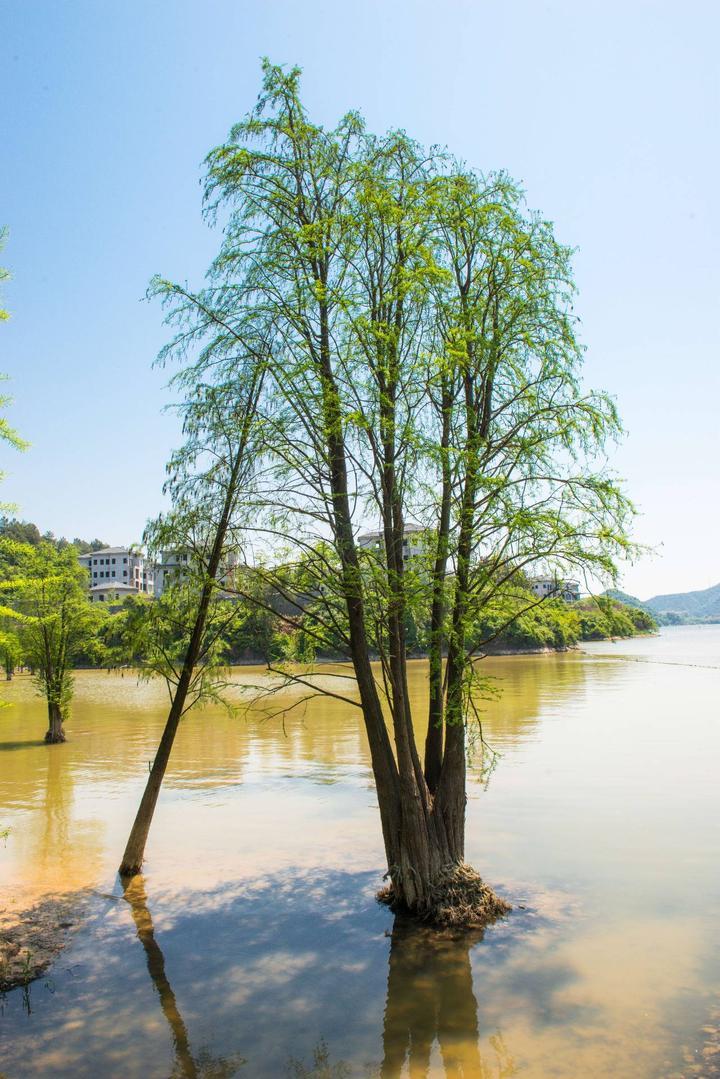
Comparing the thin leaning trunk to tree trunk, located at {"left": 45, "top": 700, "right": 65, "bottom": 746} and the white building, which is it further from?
tree trunk, located at {"left": 45, "top": 700, "right": 65, "bottom": 746}

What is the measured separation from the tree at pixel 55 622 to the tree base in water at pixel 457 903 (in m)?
20.5

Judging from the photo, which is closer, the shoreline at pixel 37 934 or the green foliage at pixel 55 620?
the shoreline at pixel 37 934

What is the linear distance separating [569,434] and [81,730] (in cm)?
2874

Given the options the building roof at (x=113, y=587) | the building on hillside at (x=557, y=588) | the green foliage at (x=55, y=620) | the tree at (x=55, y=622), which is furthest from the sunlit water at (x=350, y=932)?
the building roof at (x=113, y=587)

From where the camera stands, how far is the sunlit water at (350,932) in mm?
7668

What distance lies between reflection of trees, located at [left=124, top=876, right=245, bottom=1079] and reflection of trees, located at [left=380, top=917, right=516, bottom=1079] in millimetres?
1519

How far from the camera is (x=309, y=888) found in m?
12.8

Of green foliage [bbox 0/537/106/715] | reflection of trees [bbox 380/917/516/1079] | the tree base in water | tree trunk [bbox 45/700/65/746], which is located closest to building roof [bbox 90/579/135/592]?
tree trunk [bbox 45/700/65/746]

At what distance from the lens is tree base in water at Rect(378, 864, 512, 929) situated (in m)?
10.5

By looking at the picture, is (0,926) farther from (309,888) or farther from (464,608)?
(464,608)

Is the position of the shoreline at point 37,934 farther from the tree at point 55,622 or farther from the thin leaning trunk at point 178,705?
the tree at point 55,622

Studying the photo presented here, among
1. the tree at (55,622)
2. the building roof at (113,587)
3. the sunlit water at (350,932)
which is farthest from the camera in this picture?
the building roof at (113,587)

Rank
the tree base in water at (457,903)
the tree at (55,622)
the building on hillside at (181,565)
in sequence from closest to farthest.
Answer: the tree base in water at (457,903), the building on hillside at (181,565), the tree at (55,622)

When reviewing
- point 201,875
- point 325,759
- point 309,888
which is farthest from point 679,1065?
point 325,759
